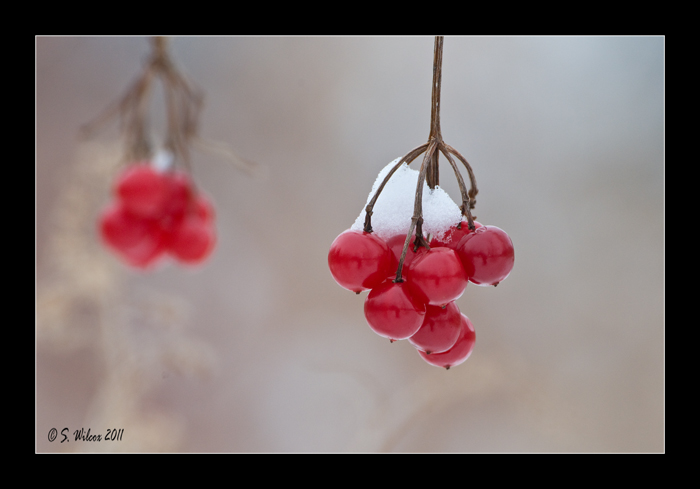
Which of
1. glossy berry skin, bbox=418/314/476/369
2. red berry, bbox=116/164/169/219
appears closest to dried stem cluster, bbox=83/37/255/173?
red berry, bbox=116/164/169/219

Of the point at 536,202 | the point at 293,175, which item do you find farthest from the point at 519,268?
the point at 293,175

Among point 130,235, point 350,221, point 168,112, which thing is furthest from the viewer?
point 350,221

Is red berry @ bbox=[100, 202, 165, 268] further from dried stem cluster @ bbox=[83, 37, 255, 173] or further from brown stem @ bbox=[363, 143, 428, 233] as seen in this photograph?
brown stem @ bbox=[363, 143, 428, 233]

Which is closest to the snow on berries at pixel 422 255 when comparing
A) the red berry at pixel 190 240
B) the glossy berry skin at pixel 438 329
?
the glossy berry skin at pixel 438 329

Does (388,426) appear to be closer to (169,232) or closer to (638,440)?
(638,440)

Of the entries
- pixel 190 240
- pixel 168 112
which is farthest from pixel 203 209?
pixel 168 112

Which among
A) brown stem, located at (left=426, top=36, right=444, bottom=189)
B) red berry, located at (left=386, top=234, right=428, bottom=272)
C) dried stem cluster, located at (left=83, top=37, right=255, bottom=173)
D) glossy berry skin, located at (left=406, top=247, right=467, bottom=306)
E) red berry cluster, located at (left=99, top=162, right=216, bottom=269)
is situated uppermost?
brown stem, located at (left=426, top=36, right=444, bottom=189)

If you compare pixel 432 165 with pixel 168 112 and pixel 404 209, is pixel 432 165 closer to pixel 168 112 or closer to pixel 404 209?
pixel 404 209
